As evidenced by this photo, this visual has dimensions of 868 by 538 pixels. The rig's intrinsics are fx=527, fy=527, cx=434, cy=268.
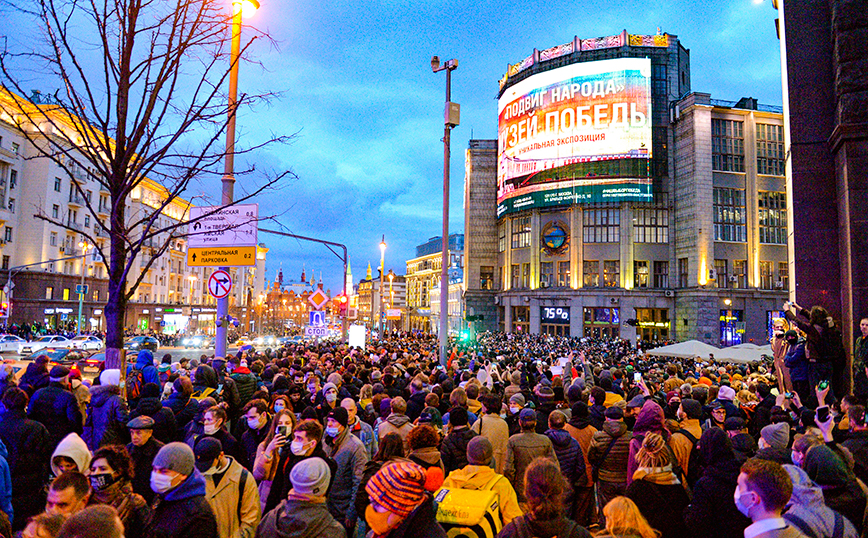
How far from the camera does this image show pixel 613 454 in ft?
19.1

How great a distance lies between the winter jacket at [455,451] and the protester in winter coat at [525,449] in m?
0.49

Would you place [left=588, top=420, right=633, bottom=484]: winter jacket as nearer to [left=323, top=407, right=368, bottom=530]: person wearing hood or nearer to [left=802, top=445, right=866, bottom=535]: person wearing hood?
[left=802, top=445, right=866, bottom=535]: person wearing hood

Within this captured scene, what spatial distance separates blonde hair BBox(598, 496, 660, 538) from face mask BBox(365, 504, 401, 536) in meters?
1.22

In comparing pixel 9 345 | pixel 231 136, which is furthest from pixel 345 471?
pixel 9 345

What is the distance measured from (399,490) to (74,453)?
2.67 m

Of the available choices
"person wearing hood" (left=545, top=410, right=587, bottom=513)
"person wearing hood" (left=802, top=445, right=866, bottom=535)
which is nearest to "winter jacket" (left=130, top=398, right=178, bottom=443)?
"person wearing hood" (left=545, top=410, right=587, bottom=513)

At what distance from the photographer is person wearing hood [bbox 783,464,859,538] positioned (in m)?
3.33

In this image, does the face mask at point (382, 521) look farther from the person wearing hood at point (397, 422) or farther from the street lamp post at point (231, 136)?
the street lamp post at point (231, 136)

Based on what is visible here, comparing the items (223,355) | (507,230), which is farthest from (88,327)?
(223,355)

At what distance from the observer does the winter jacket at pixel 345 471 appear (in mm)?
5227

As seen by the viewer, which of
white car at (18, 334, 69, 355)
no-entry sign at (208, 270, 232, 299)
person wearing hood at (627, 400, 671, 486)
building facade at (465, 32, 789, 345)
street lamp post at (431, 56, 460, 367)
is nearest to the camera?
person wearing hood at (627, 400, 671, 486)

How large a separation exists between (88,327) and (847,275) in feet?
213

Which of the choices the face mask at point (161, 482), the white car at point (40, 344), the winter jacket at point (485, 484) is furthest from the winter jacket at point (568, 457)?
the white car at point (40, 344)

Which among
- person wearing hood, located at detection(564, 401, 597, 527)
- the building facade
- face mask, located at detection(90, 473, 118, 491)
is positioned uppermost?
the building facade
